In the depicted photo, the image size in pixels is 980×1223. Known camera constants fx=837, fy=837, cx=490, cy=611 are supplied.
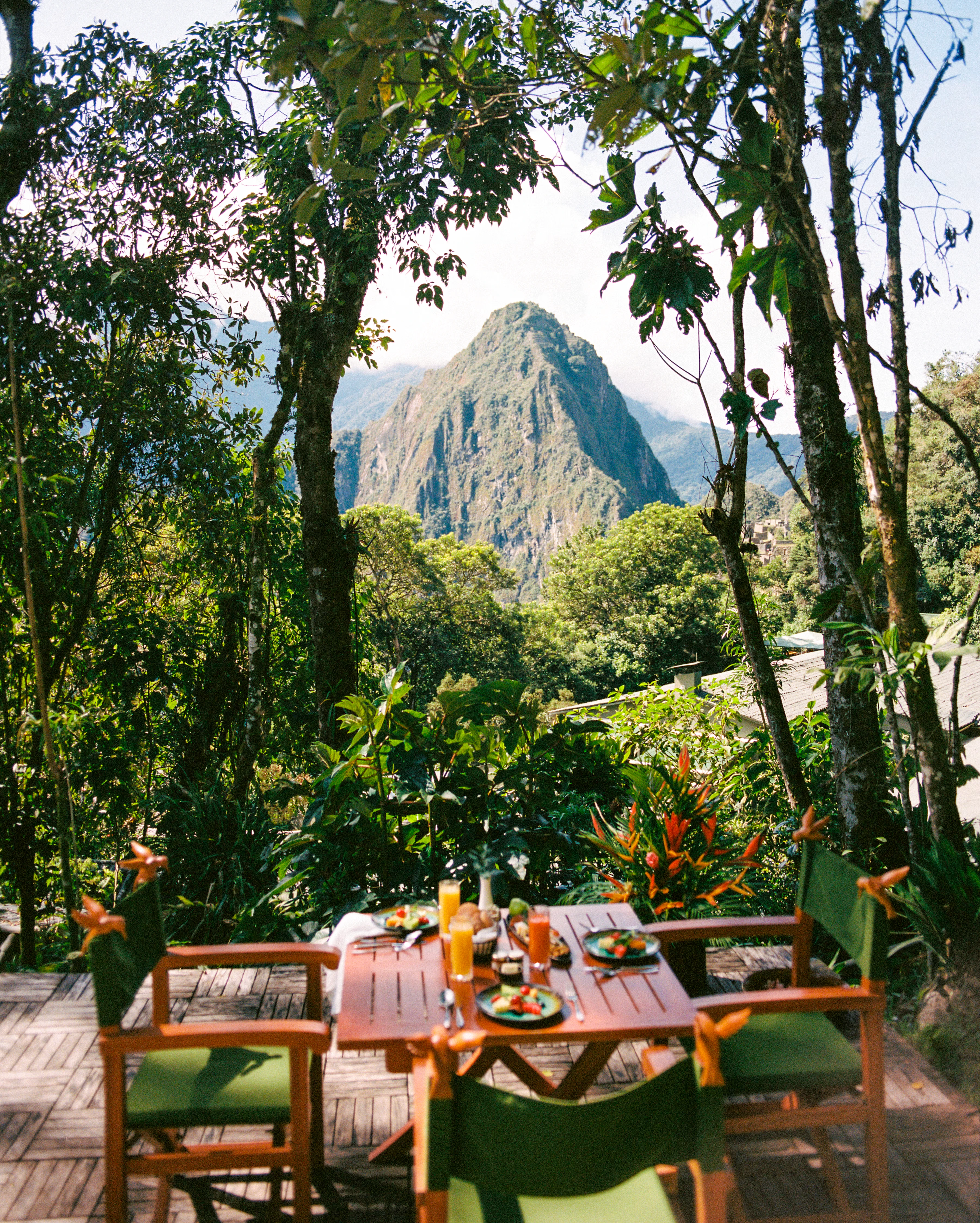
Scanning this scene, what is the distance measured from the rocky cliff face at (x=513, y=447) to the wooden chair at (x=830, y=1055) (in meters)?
95.4

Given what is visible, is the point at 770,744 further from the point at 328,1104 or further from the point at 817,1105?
the point at 328,1104

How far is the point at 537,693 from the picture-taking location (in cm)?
348

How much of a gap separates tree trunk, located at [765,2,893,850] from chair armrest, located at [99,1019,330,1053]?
241 cm

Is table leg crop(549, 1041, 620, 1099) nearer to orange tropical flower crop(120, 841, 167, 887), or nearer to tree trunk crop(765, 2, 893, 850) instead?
orange tropical flower crop(120, 841, 167, 887)

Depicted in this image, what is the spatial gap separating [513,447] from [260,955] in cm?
11151

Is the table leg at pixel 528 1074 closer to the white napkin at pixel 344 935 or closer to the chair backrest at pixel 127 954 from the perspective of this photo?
the white napkin at pixel 344 935

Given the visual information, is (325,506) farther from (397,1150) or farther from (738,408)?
(397,1150)

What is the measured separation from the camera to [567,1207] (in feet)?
4.64

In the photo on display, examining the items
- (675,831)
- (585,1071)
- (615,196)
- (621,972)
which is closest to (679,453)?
(615,196)

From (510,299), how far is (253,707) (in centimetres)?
12270

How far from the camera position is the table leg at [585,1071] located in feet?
6.10

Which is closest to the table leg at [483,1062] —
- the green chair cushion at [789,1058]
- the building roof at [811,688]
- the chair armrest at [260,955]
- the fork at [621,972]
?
the fork at [621,972]

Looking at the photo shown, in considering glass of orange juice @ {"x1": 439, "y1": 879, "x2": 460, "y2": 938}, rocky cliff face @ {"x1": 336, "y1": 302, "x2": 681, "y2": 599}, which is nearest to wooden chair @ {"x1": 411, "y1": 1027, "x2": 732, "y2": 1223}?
glass of orange juice @ {"x1": 439, "y1": 879, "x2": 460, "y2": 938}

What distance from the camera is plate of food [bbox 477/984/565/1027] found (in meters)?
1.71
